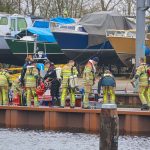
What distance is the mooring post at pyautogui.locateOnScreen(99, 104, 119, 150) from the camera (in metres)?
15.8

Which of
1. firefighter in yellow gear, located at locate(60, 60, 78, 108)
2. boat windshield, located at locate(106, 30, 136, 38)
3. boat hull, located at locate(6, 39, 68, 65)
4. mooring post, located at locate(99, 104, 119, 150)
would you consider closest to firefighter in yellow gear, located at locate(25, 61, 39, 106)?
firefighter in yellow gear, located at locate(60, 60, 78, 108)

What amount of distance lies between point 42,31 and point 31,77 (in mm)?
A: 19213

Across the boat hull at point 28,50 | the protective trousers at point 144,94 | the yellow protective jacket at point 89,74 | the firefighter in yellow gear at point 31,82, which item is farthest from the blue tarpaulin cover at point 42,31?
the protective trousers at point 144,94

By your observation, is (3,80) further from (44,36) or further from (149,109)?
(44,36)

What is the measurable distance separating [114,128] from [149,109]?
8.17 m

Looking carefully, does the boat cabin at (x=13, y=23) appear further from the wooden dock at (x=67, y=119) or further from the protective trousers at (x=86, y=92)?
A: the protective trousers at (x=86, y=92)

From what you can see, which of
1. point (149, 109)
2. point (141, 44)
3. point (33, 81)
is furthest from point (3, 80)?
point (141, 44)

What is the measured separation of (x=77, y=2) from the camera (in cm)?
6588

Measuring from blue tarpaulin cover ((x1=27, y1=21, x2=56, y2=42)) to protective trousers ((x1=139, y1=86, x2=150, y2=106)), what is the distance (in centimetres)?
1937

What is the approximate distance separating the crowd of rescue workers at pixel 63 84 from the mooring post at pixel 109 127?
8.11 meters

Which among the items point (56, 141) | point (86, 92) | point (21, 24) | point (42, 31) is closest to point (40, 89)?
point (86, 92)

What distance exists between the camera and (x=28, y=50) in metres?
42.3

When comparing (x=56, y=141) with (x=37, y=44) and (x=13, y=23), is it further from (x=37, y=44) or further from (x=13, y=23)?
(x=13, y=23)

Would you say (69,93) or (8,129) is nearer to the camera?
(8,129)
